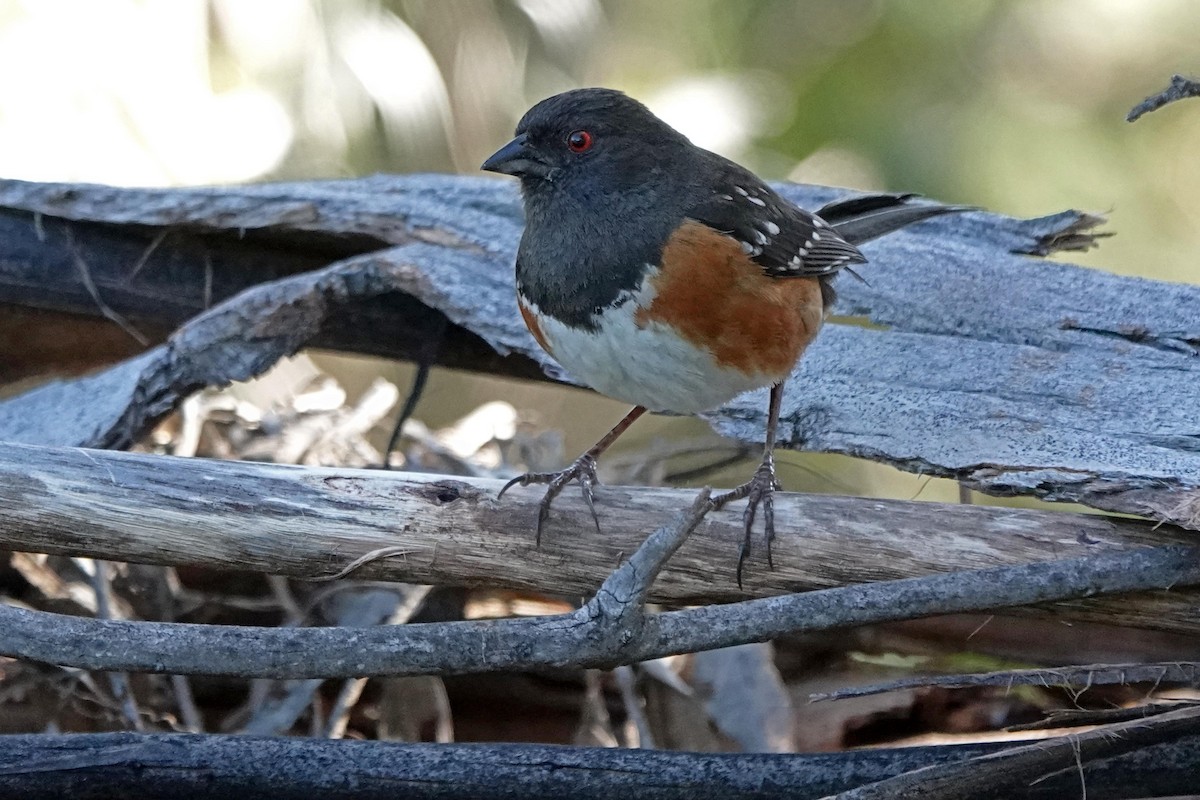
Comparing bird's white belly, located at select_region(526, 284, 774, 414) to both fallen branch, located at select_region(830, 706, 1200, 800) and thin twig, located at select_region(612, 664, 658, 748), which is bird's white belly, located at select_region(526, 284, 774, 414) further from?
fallen branch, located at select_region(830, 706, 1200, 800)

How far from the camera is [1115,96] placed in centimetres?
471

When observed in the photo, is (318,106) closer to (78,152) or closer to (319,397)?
(78,152)

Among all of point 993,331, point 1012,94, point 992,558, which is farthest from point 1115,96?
point 992,558

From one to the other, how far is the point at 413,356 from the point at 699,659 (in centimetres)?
92

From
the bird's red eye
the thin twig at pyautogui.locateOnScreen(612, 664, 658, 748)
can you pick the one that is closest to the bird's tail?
the bird's red eye

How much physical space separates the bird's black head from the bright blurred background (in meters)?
1.63

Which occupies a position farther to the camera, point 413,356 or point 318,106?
point 318,106

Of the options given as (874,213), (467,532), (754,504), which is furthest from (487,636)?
(874,213)

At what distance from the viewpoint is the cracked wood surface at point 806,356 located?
1914 mm

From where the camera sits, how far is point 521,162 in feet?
7.55

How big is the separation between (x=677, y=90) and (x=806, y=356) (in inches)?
108

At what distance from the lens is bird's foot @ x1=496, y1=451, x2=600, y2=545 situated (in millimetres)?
1895

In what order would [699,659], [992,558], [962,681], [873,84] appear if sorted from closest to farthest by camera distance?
[962,681]
[992,558]
[699,659]
[873,84]

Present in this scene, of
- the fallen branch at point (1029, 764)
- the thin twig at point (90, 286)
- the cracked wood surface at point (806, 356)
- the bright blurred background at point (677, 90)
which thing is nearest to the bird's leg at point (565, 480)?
the cracked wood surface at point (806, 356)
